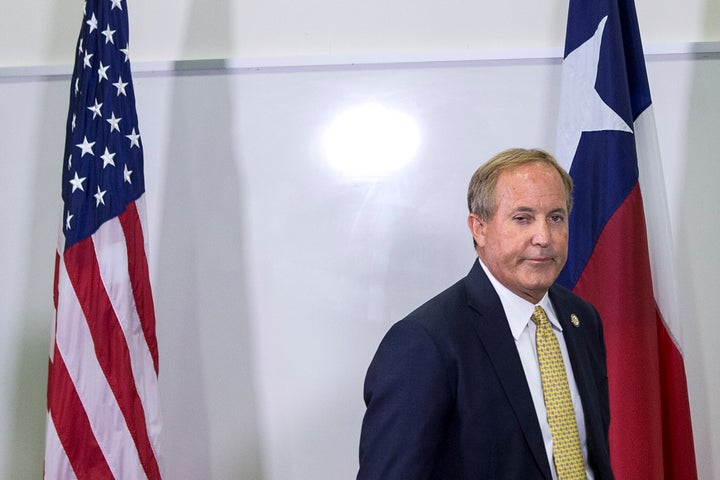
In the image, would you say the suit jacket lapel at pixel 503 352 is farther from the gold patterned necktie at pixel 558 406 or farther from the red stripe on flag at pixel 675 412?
the red stripe on flag at pixel 675 412

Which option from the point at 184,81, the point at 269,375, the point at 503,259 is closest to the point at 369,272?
the point at 269,375

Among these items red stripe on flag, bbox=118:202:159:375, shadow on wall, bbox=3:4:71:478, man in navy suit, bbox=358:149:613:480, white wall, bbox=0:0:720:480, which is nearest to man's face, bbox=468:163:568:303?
man in navy suit, bbox=358:149:613:480

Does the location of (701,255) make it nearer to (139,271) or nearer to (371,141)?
(371,141)

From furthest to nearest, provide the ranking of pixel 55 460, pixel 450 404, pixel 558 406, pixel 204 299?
1. pixel 204 299
2. pixel 55 460
3. pixel 558 406
4. pixel 450 404

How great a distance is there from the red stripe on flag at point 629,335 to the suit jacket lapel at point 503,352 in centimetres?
87

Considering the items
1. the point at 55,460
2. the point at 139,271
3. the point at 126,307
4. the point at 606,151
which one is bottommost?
the point at 55,460

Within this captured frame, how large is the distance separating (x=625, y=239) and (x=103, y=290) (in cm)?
149

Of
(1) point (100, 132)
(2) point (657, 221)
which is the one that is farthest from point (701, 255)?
(1) point (100, 132)

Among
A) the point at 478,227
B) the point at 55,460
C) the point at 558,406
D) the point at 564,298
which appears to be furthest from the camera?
the point at 55,460

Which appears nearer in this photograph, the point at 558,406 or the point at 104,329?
the point at 558,406

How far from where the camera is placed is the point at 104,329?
243 centimetres

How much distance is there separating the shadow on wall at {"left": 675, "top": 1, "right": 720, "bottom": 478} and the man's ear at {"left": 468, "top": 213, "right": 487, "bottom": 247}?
1.26 metres

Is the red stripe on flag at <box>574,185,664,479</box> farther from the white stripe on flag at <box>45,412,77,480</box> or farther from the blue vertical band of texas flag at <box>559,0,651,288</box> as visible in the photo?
the white stripe on flag at <box>45,412,77,480</box>

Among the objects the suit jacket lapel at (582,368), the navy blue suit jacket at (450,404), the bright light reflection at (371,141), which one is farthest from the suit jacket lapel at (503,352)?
A: the bright light reflection at (371,141)
